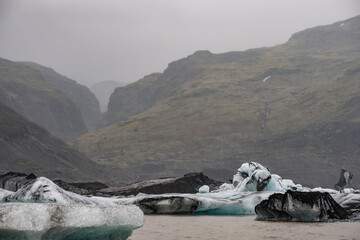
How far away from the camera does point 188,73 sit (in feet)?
529

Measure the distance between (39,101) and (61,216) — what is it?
144 meters

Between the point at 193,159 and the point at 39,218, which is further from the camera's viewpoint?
the point at 193,159

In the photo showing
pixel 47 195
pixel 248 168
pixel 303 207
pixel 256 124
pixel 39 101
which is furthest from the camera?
pixel 39 101

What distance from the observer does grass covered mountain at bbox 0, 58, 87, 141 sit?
436 ft

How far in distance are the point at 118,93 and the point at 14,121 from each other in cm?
11859

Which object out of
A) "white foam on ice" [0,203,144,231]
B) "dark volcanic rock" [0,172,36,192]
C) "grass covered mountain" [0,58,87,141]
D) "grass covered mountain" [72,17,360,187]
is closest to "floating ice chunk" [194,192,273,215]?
"white foam on ice" [0,203,144,231]

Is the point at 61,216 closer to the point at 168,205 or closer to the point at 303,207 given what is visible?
the point at 303,207

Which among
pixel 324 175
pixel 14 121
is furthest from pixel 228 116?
pixel 14 121

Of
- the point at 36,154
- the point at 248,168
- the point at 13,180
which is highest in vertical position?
the point at 36,154

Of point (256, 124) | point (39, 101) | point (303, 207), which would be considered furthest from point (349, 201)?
point (39, 101)

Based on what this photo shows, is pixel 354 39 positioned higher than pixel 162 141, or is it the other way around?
pixel 354 39

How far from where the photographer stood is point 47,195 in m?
6.09

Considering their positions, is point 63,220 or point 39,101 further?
point 39,101

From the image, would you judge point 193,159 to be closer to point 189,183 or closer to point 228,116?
point 228,116
